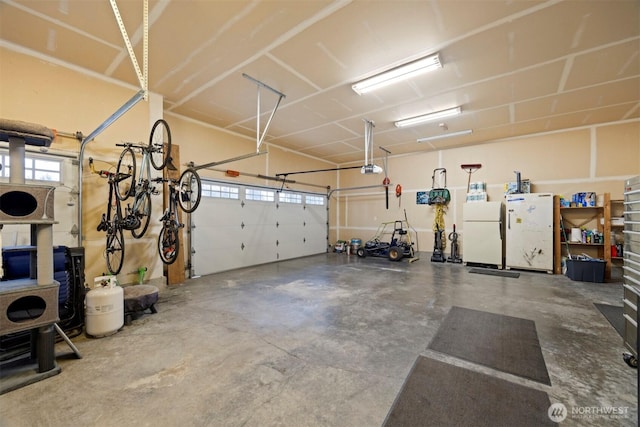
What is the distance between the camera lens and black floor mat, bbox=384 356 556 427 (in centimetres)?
152

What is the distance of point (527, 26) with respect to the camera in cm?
260

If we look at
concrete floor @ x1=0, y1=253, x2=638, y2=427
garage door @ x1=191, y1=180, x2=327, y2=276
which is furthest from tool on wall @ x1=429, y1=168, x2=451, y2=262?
garage door @ x1=191, y1=180, x2=327, y2=276

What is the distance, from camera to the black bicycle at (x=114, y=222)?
132 inches

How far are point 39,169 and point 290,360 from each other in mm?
3920

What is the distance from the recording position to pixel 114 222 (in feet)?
11.2

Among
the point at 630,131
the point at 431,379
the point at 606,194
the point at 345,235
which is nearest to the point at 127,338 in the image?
the point at 431,379

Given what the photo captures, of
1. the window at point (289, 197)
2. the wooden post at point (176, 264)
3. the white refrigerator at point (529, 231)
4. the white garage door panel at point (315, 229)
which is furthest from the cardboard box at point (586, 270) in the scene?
the wooden post at point (176, 264)

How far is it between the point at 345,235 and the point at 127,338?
7.28m

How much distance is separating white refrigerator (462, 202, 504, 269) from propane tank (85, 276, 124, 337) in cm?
711

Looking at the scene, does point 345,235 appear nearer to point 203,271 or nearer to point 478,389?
point 203,271

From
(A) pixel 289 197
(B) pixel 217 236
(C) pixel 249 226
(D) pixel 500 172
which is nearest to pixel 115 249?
(B) pixel 217 236

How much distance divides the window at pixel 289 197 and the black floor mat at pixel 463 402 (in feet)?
19.3

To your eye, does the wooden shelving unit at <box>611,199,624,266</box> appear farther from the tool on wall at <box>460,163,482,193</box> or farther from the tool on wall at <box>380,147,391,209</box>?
the tool on wall at <box>380,147,391,209</box>

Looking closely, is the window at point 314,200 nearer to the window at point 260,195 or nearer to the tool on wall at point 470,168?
the window at point 260,195
